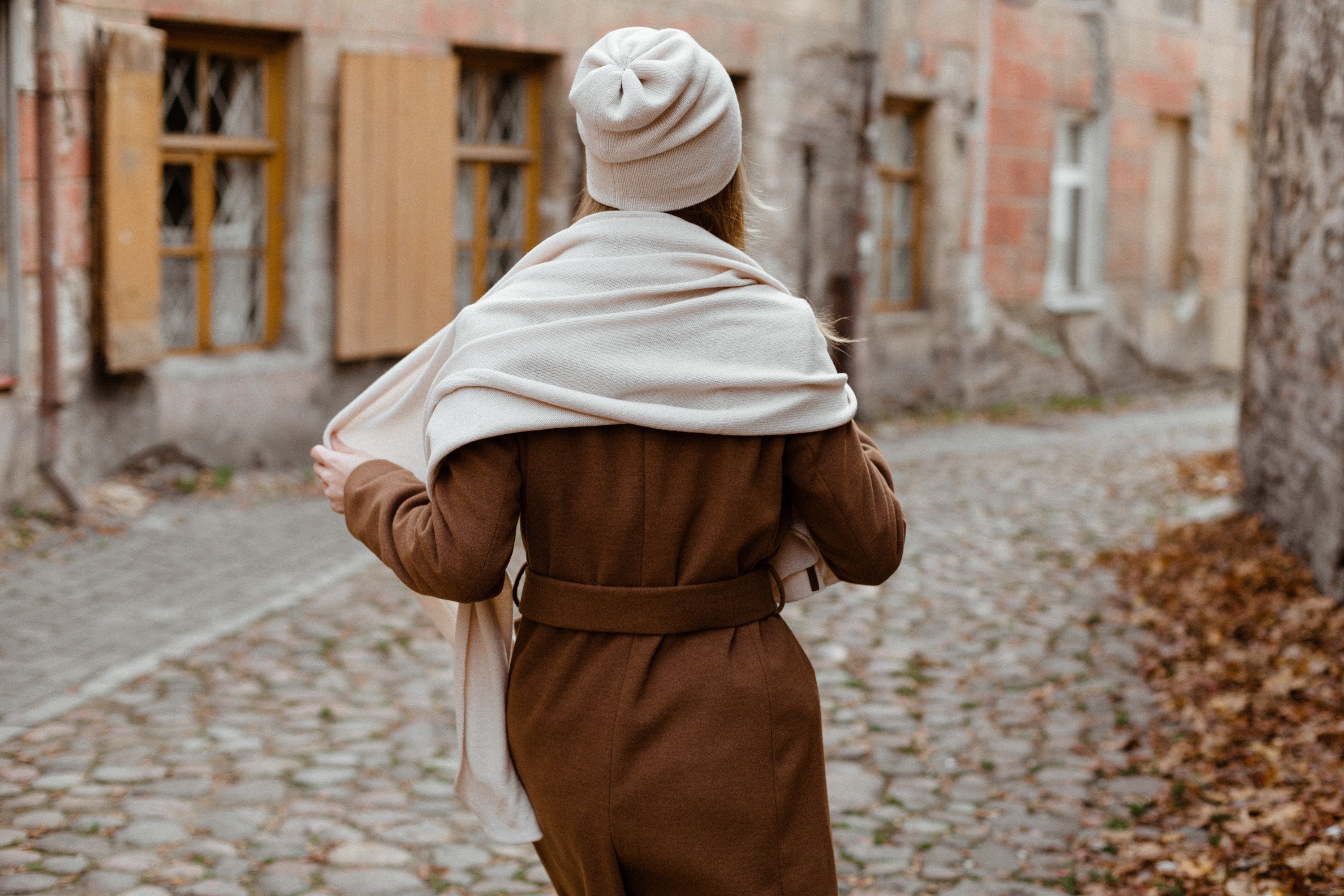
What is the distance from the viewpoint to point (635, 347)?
6.40ft

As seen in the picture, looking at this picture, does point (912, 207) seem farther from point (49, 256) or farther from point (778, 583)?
point (778, 583)

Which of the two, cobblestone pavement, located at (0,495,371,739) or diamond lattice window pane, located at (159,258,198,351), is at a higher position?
diamond lattice window pane, located at (159,258,198,351)

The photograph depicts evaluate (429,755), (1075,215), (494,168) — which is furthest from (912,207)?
(429,755)

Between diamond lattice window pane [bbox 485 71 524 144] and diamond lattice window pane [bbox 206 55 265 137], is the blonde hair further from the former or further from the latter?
diamond lattice window pane [bbox 485 71 524 144]

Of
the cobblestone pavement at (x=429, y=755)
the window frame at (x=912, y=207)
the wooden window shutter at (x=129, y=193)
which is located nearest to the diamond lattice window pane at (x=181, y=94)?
the wooden window shutter at (x=129, y=193)

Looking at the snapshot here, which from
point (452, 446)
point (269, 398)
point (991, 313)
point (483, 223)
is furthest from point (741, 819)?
point (991, 313)

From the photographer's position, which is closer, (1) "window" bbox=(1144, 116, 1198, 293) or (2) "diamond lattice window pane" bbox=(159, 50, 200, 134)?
(2) "diamond lattice window pane" bbox=(159, 50, 200, 134)

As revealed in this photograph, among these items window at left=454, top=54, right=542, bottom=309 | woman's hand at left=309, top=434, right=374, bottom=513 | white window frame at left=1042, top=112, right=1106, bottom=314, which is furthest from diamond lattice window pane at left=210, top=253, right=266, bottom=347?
white window frame at left=1042, top=112, right=1106, bottom=314

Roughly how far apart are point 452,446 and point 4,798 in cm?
281

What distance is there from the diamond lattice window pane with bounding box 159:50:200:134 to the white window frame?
29.4 feet

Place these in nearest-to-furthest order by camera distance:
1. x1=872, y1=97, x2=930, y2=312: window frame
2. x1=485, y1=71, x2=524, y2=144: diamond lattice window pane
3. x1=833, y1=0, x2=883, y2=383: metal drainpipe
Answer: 1. x1=485, y1=71, x2=524, y2=144: diamond lattice window pane
2. x1=833, y1=0, x2=883, y2=383: metal drainpipe
3. x1=872, y1=97, x2=930, y2=312: window frame

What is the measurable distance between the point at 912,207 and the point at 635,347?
12502 millimetres

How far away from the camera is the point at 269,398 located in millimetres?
9078

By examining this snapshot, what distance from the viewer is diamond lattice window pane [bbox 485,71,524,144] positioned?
34.3 ft
